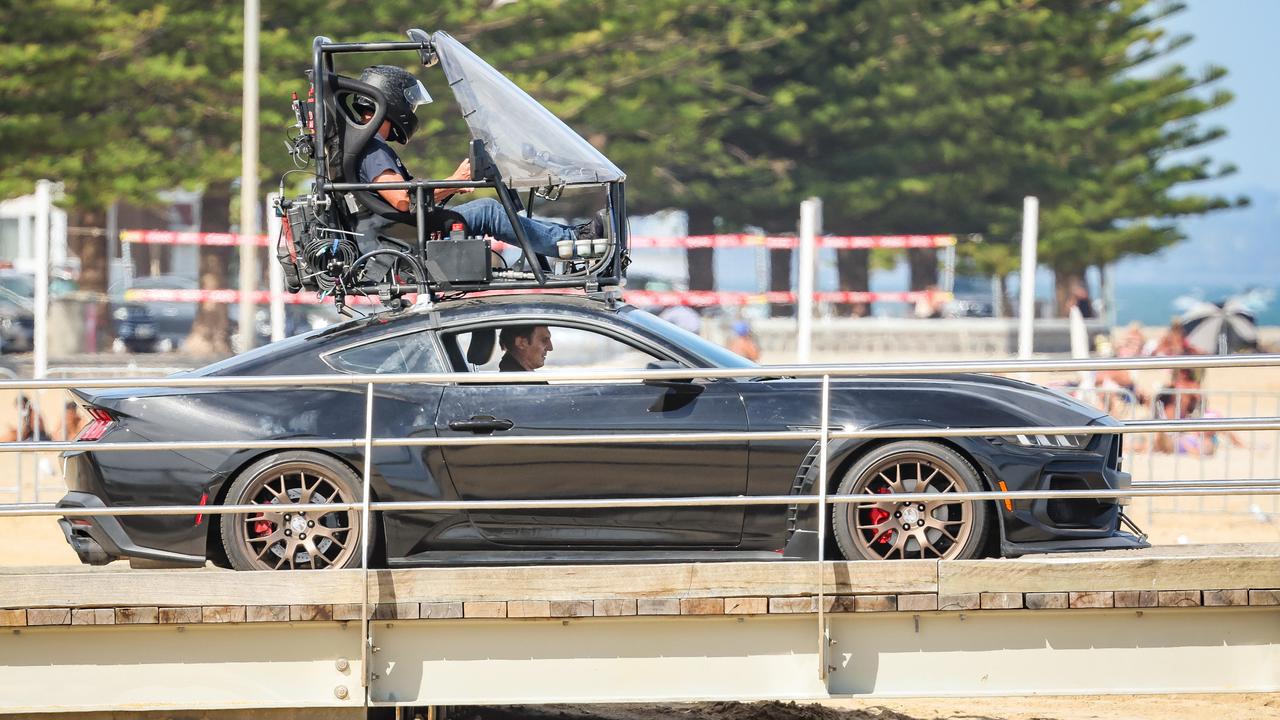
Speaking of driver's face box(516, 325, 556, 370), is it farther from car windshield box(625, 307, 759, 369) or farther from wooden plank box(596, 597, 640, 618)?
wooden plank box(596, 597, 640, 618)

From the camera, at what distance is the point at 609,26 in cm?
3422

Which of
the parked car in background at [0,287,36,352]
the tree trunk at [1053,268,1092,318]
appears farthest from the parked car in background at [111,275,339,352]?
the tree trunk at [1053,268,1092,318]

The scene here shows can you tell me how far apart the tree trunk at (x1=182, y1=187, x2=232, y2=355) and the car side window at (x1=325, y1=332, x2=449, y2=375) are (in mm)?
24066

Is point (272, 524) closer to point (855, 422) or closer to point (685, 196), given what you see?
point (855, 422)

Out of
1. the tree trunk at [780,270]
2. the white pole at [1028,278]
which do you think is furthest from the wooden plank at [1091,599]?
the tree trunk at [780,270]

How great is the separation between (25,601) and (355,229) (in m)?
2.29

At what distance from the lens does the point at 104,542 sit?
677 centimetres

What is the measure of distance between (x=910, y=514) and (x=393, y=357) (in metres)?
2.40

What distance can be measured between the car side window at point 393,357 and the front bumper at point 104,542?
107cm

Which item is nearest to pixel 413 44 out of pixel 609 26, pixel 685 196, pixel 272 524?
pixel 272 524

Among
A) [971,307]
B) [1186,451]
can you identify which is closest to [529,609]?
[1186,451]

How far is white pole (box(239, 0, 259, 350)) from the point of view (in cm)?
1967

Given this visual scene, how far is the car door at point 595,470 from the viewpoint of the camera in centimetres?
667

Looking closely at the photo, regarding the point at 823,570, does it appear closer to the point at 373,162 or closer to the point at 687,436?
the point at 687,436
